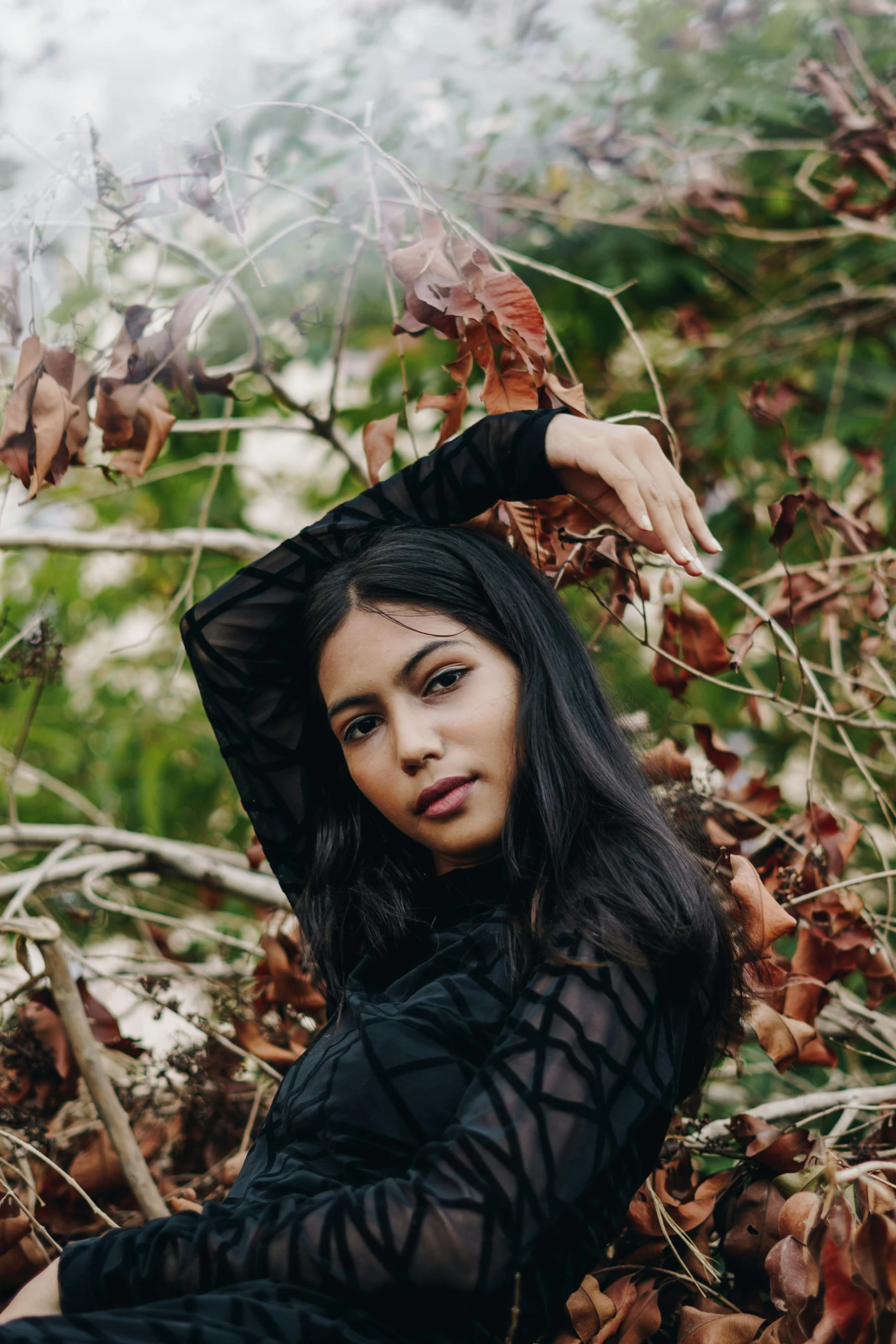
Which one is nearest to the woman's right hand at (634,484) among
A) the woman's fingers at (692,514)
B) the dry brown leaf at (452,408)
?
the woman's fingers at (692,514)

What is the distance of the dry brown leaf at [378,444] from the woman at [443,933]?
15 cm

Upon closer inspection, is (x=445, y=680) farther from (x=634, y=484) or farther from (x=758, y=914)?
(x=758, y=914)

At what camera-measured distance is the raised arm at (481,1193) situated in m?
1.10

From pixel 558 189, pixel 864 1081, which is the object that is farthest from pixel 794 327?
pixel 864 1081

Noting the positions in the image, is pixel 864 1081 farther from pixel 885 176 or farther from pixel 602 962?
pixel 885 176

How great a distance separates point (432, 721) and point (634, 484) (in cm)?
38

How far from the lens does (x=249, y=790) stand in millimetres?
1736

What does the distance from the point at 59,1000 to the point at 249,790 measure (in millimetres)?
464

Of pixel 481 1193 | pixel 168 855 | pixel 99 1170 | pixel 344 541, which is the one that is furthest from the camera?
pixel 168 855

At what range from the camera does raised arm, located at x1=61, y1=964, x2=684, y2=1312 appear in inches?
43.4

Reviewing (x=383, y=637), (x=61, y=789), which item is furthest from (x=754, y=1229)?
(x=61, y=789)

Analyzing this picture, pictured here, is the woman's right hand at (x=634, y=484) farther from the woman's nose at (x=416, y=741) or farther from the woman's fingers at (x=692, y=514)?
the woman's nose at (x=416, y=741)

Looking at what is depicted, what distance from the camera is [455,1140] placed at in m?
1.14

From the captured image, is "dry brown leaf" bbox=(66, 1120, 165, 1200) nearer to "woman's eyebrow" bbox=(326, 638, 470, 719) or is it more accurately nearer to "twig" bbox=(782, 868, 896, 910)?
"woman's eyebrow" bbox=(326, 638, 470, 719)
